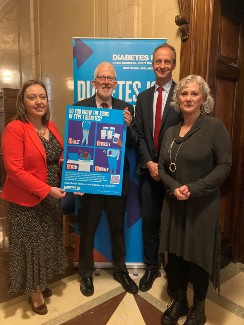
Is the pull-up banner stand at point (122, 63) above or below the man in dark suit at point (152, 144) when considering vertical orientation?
above

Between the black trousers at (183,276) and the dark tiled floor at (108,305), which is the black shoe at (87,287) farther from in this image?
the black trousers at (183,276)

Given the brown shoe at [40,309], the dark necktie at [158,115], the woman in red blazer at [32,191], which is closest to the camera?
the woman in red blazer at [32,191]

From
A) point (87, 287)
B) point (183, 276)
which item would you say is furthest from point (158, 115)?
point (87, 287)

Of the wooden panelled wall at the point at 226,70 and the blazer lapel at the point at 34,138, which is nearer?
the blazer lapel at the point at 34,138

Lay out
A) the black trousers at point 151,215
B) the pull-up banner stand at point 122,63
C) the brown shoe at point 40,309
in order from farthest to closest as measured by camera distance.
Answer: the pull-up banner stand at point 122,63 < the black trousers at point 151,215 < the brown shoe at point 40,309

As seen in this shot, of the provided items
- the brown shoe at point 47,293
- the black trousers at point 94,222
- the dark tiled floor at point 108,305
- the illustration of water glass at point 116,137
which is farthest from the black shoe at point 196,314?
the illustration of water glass at point 116,137

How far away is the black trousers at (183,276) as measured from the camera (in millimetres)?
1600

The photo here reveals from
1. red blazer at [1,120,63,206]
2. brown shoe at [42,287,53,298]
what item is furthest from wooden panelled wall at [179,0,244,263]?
brown shoe at [42,287,53,298]

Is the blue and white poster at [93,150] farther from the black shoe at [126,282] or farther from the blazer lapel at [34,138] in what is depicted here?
the black shoe at [126,282]

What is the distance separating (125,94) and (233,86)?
2.92 ft

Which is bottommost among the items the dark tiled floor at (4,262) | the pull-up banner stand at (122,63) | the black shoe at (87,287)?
the dark tiled floor at (4,262)

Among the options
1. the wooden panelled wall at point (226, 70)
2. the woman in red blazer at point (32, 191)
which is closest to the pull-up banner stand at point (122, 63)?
the wooden panelled wall at point (226, 70)

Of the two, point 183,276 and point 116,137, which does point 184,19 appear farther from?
point 183,276

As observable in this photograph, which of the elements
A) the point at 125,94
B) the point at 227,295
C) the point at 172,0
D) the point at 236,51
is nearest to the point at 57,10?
the point at 172,0
